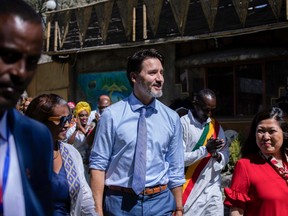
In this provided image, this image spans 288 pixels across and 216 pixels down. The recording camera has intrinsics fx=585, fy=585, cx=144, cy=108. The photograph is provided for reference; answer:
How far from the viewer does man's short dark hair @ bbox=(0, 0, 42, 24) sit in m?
1.46

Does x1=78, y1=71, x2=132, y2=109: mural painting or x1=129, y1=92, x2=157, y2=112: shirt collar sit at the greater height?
x1=78, y1=71, x2=132, y2=109: mural painting

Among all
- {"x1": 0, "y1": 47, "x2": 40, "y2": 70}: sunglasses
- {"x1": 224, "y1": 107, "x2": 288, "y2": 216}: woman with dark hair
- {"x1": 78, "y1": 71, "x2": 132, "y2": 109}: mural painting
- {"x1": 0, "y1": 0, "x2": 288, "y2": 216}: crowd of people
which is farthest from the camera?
{"x1": 78, "y1": 71, "x2": 132, "y2": 109}: mural painting

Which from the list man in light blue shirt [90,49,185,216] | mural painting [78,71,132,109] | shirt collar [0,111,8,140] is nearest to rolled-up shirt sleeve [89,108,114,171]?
man in light blue shirt [90,49,185,216]

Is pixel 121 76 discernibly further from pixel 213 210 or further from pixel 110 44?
pixel 213 210

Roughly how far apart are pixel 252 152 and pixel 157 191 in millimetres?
738

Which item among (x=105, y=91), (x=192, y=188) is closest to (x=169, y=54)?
(x=105, y=91)

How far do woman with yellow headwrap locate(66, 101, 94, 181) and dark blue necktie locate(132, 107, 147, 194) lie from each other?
7.17 ft

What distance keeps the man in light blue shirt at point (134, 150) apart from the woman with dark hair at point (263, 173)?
1.72 ft

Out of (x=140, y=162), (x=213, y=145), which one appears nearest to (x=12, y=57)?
(x=140, y=162)

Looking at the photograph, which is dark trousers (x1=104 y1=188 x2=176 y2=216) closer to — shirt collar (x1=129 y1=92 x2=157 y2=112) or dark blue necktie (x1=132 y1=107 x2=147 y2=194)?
dark blue necktie (x1=132 y1=107 x2=147 y2=194)

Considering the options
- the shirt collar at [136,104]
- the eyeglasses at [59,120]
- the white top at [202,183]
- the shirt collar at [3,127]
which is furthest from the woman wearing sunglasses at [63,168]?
the white top at [202,183]

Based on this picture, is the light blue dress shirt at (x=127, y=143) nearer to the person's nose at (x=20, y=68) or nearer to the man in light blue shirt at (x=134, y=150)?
the man in light blue shirt at (x=134, y=150)

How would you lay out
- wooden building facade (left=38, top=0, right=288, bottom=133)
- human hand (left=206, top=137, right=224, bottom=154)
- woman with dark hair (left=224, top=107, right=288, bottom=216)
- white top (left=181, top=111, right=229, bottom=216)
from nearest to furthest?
woman with dark hair (left=224, top=107, right=288, bottom=216) < human hand (left=206, top=137, right=224, bottom=154) < white top (left=181, top=111, right=229, bottom=216) < wooden building facade (left=38, top=0, right=288, bottom=133)

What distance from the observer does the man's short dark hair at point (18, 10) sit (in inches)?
57.5
